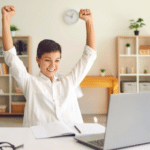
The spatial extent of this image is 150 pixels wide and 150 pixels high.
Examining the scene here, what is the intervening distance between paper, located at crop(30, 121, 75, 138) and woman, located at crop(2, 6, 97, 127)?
214 mm

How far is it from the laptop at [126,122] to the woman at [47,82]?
503 mm

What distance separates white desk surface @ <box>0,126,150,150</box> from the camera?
2.71 ft

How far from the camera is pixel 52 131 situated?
3.25 feet

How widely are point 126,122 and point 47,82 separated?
73 centimetres

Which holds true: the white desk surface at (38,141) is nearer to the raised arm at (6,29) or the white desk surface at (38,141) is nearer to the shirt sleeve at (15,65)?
the shirt sleeve at (15,65)

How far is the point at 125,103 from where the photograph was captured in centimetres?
74

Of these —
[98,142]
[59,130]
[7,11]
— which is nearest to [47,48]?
[7,11]

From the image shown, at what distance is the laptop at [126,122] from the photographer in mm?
720

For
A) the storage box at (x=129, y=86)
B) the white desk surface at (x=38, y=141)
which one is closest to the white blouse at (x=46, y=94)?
the white desk surface at (x=38, y=141)

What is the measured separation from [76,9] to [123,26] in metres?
1.08

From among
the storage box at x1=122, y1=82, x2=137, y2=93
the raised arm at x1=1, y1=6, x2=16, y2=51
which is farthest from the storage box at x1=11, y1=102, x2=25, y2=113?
the raised arm at x1=1, y1=6, x2=16, y2=51

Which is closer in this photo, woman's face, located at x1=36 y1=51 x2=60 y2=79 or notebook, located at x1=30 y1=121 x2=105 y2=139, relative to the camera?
notebook, located at x1=30 y1=121 x2=105 y2=139

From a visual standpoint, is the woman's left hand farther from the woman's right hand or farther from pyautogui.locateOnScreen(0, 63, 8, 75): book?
pyautogui.locateOnScreen(0, 63, 8, 75): book

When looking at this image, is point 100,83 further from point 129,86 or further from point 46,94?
point 46,94
